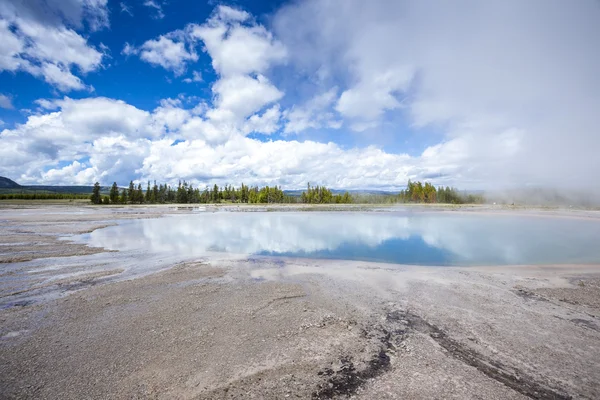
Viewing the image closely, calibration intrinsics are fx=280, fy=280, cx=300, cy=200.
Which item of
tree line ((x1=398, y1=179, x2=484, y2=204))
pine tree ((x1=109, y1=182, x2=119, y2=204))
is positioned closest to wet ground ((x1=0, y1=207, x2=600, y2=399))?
pine tree ((x1=109, y1=182, x2=119, y2=204))

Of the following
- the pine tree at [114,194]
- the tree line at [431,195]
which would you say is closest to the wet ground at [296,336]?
the pine tree at [114,194]

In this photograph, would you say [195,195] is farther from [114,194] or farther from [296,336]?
[296,336]

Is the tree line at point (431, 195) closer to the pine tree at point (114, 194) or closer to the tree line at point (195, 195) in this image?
the tree line at point (195, 195)

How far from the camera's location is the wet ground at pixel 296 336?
16.9 ft

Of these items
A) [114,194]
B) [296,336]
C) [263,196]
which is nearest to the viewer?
[296,336]

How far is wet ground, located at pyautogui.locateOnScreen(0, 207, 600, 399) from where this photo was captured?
203 inches

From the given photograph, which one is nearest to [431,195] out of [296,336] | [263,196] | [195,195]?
[263,196]

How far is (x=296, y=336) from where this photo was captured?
7.01 metres

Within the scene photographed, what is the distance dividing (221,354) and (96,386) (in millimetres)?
2241

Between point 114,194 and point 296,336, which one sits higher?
point 114,194

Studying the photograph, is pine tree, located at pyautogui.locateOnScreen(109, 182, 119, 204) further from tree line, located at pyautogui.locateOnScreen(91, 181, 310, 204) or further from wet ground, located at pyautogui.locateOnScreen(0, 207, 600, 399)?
wet ground, located at pyautogui.locateOnScreen(0, 207, 600, 399)

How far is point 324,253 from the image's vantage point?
63.1ft

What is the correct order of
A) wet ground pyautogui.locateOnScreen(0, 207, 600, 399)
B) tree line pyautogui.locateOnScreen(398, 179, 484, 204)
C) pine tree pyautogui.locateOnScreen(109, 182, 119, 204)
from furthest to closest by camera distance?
tree line pyautogui.locateOnScreen(398, 179, 484, 204), pine tree pyautogui.locateOnScreen(109, 182, 119, 204), wet ground pyautogui.locateOnScreen(0, 207, 600, 399)

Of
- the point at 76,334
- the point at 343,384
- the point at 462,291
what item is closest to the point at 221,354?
the point at 343,384
